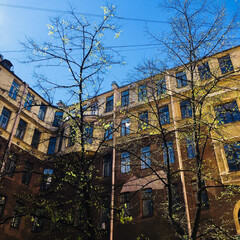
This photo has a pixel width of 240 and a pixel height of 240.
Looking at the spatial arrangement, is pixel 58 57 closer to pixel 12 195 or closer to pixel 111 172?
pixel 111 172

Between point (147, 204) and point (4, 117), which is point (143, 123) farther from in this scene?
point (4, 117)

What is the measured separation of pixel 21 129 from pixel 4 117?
207 cm

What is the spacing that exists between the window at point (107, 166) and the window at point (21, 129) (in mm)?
8091

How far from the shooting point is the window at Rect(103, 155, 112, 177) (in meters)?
18.8

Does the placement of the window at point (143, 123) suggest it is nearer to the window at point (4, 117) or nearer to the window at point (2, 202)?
the window at point (4, 117)

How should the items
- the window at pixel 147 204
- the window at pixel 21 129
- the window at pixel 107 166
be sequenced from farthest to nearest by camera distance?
the window at pixel 21 129 < the window at pixel 107 166 < the window at pixel 147 204

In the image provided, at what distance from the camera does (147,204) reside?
1575 cm

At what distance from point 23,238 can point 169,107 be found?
51.4ft

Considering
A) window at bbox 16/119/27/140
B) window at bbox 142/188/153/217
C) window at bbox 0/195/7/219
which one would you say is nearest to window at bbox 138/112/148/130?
window at bbox 142/188/153/217

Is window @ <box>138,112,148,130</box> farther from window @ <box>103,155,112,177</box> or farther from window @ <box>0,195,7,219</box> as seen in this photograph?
window @ <box>0,195,7,219</box>

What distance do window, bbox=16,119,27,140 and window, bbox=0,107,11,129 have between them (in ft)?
4.60

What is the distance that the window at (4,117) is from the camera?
19.2 m

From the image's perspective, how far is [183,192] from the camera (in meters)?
14.4

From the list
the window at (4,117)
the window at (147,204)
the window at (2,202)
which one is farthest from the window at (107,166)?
the window at (4,117)
